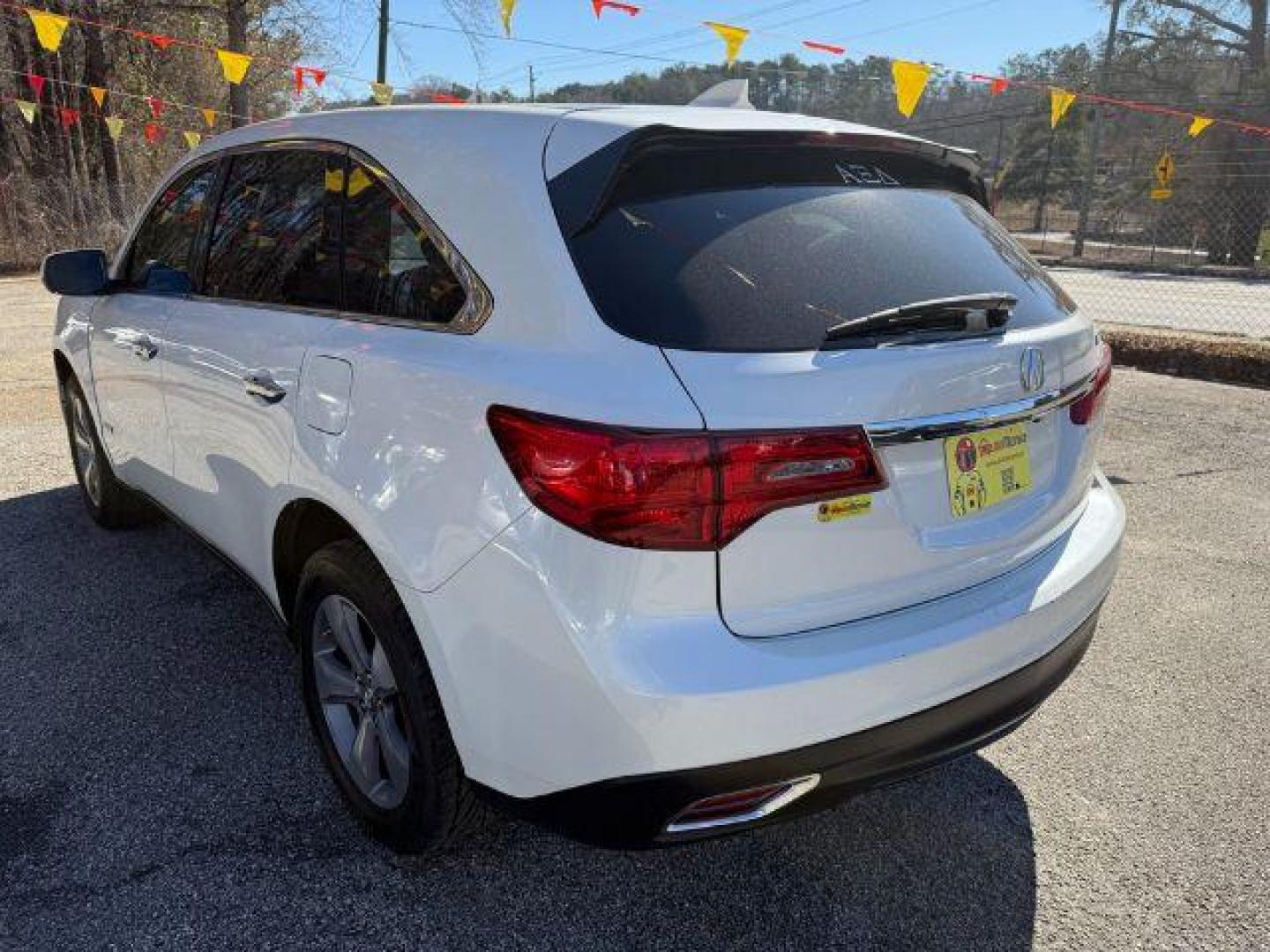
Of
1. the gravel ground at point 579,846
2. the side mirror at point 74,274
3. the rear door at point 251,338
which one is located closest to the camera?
the gravel ground at point 579,846

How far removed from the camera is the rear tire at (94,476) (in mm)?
4305

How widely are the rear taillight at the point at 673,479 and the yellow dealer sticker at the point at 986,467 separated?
34 cm

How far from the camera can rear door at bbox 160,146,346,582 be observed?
8.25 feet

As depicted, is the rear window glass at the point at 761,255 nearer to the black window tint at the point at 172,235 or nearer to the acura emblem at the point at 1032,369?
the acura emblem at the point at 1032,369

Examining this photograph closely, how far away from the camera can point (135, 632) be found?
3.51m

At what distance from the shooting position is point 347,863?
2357 mm

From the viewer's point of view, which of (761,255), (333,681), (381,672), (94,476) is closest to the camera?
(761,255)

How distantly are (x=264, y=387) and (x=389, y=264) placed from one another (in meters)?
0.52

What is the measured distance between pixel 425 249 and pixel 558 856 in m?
1.48

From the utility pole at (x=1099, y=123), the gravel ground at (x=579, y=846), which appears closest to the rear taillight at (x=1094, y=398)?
the gravel ground at (x=579, y=846)

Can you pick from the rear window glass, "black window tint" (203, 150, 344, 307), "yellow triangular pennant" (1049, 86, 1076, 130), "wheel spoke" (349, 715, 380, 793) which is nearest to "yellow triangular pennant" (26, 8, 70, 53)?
"black window tint" (203, 150, 344, 307)

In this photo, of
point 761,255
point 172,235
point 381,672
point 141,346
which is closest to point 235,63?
point 172,235

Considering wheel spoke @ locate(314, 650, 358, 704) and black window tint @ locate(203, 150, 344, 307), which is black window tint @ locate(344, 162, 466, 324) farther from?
wheel spoke @ locate(314, 650, 358, 704)

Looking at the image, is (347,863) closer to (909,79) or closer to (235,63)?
(909,79)
